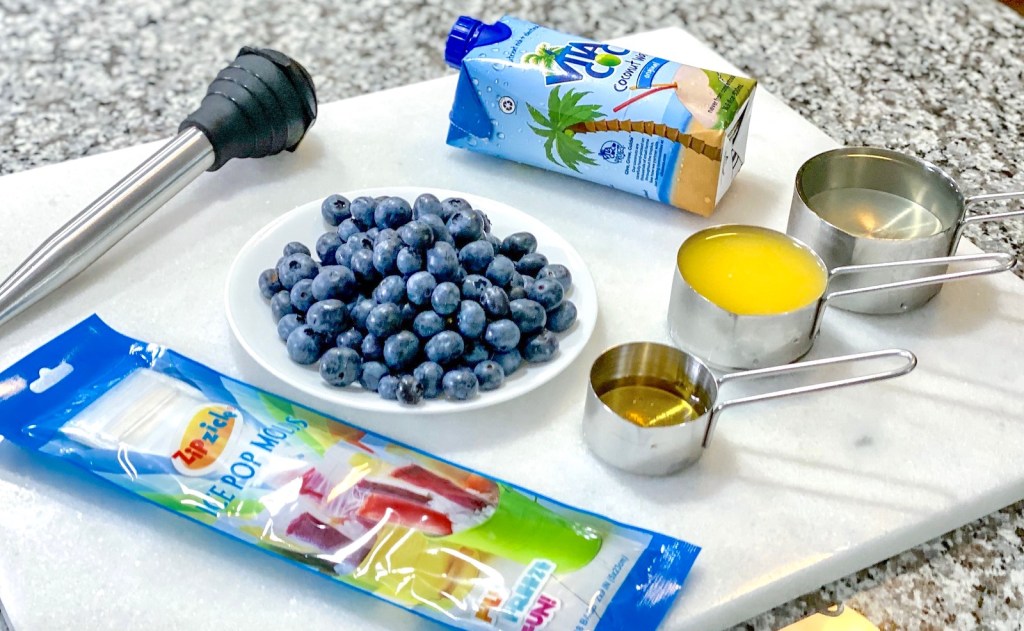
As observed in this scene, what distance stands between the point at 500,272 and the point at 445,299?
62 millimetres

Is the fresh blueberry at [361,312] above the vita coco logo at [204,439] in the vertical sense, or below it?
above

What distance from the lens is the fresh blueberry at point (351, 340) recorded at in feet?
2.52

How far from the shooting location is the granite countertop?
112cm

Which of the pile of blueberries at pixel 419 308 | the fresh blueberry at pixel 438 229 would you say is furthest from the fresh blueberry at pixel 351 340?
the fresh blueberry at pixel 438 229

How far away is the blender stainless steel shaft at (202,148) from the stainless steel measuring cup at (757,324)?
416mm

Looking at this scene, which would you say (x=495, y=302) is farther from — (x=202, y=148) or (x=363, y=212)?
(x=202, y=148)

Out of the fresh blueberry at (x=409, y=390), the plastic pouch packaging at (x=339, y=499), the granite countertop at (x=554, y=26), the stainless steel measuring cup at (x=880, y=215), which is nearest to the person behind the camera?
the plastic pouch packaging at (x=339, y=499)

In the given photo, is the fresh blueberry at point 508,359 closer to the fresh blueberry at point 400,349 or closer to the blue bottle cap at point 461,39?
the fresh blueberry at point 400,349

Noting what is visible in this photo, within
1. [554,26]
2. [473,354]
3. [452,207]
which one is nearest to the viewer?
[473,354]

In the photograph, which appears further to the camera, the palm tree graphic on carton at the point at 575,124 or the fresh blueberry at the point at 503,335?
the palm tree graphic on carton at the point at 575,124

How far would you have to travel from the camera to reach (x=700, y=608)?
66cm

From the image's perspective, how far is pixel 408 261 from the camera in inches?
31.1

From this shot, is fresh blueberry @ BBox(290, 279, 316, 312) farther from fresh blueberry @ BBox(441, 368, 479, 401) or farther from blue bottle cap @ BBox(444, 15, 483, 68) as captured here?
blue bottle cap @ BBox(444, 15, 483, 68)

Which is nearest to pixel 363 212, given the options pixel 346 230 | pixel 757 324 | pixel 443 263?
pixel 346 230
